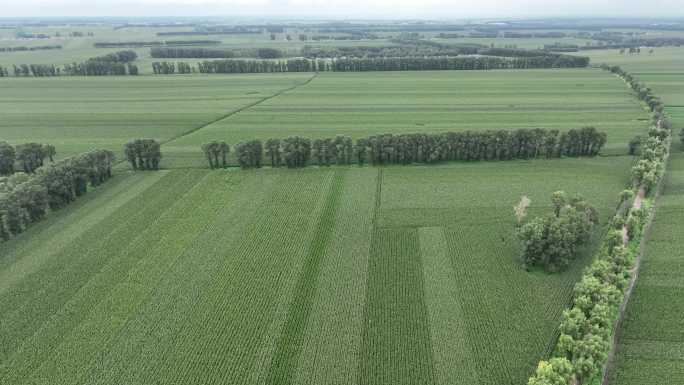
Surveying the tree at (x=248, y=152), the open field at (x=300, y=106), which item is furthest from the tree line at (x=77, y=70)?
the tree at (x=248, y=152)

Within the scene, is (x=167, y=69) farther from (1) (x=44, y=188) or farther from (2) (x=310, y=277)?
(2) (x=310, y=277)

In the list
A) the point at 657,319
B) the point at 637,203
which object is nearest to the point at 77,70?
the point at 637,203

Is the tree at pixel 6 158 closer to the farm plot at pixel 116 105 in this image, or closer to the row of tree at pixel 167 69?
the farm plot at pixel 116 105

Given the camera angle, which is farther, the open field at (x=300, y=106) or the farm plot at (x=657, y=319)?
the open field at (x=300, y=106)

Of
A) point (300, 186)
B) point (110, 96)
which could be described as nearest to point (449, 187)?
point (300, 186)

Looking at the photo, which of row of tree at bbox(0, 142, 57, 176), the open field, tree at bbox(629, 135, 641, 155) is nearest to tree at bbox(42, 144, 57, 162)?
row of tree at bbox(0, 142, 57, 176)

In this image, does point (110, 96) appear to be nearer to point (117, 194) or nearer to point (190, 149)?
point (190, 149)
